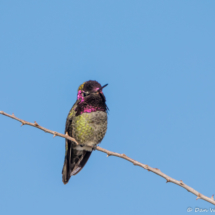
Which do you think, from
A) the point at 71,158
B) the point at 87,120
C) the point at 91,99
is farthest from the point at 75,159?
the point at 91,99

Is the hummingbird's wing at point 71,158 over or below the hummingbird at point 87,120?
below

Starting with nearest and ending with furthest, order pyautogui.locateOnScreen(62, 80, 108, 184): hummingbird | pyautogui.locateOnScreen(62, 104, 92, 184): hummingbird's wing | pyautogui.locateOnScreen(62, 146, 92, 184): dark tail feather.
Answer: pyautogui.locateOnScreen(62, 80, 108, 184): hummingbird < pyautogui.locateOnScreen(62, 104, 92, 184): hummingbird's wing < pyautogui.locateOnScreen(62, 146, 92, 184): dark tail feather

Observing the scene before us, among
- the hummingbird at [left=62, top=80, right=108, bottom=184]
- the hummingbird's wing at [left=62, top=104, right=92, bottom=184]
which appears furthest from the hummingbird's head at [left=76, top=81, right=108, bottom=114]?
the hummingbird's wing at [left=62, top=104, right=92, bottom=184]

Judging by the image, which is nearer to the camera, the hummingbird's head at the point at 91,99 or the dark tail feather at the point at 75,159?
the hummingbird's head at the point at 91,99

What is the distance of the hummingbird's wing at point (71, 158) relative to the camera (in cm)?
666

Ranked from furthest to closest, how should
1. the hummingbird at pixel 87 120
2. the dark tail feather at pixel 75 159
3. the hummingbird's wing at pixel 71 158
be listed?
the dark tail feather at pixel 75 159 → the hummingbird's wing at pixel 71 158 → the hummingbird at pixel 87 120

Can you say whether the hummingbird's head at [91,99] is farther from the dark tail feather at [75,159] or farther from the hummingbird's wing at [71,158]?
the dark tail feather at [75,159]

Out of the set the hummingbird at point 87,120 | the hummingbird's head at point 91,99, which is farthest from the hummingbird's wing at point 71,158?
the hummingbird's head at point 91,99

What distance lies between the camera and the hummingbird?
6.47 m

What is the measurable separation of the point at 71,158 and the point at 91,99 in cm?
141

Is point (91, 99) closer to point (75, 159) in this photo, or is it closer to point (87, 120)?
point (87, 120)

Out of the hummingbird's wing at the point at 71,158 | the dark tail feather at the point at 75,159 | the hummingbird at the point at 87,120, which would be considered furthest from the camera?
the dark tail feather at the point at 75,159

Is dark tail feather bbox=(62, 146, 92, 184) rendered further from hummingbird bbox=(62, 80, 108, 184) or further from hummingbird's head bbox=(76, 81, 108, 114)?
hummingbird's head bbox=(76, 81, 108, 114)

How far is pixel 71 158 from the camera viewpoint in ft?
23.2
